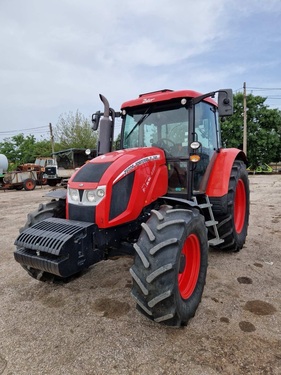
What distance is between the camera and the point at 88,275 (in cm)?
346

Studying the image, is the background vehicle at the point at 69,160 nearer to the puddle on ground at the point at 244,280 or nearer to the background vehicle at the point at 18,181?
the background vehicle at the point at 18,181

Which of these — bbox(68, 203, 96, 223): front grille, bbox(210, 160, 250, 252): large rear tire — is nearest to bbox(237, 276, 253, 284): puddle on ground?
bbox(210, 160, 250, 252): large rear tire

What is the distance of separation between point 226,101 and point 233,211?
1.53m

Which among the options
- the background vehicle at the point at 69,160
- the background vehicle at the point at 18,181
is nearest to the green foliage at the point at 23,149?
the background vehicle at the point at 69,160

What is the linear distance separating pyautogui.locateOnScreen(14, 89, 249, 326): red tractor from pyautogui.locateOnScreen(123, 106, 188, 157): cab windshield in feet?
0.04

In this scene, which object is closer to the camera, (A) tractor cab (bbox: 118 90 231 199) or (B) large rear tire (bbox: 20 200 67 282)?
(B) large rear tire (bbox: 20 200 67 282)

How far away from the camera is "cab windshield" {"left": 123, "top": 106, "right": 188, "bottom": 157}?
3285mm

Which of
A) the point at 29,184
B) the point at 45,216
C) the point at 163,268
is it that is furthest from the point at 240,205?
the point at 29,184

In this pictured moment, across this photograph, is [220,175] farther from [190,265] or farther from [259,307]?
[259,307]

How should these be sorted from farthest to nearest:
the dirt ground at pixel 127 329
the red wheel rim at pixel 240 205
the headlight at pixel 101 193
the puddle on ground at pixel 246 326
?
the red wheel rim at pixel 240 205
the headlight at pixel 101 193
the puddle on ground at pixel 246 326
the dirt ground at pixel 127 329

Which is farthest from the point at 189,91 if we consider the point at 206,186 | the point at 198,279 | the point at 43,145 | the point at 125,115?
the point at 43,145

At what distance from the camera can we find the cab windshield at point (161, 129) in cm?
329

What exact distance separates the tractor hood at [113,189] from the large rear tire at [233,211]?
44.9 inches

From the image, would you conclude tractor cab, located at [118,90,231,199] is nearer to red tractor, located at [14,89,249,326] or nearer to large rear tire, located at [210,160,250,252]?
red tractor, located at [14,89,249,326]
